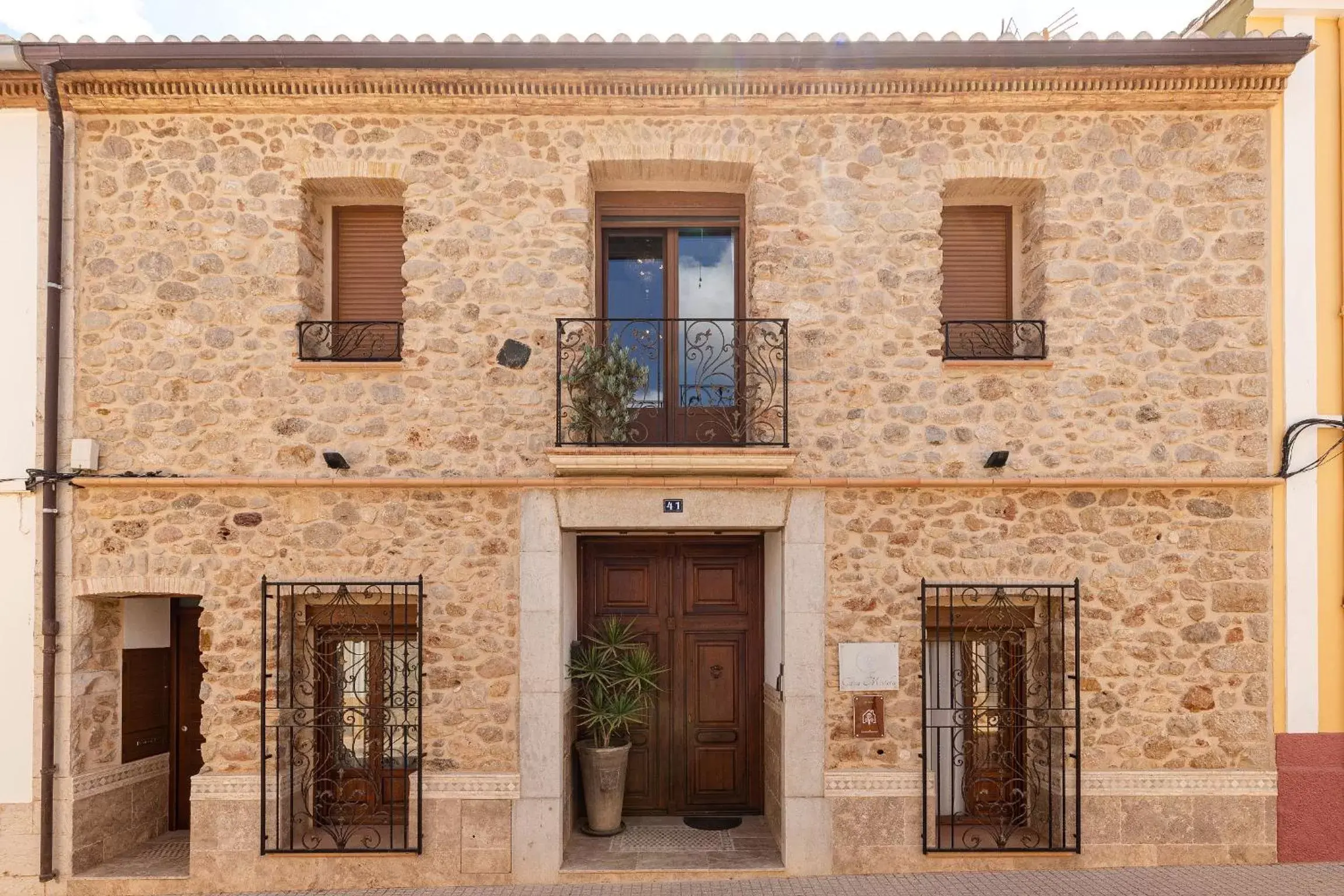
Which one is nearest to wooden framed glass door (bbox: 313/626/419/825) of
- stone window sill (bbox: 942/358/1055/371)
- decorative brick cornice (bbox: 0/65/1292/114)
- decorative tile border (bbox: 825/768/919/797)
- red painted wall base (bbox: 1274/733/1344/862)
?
decorative tile border (bbox: 825/768/919/797)

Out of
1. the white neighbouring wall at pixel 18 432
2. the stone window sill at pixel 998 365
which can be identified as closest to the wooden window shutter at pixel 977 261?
the stone window sill at pixel 998 365

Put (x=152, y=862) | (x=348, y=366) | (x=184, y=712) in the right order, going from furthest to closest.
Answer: (x=184, y=712), (x=152, y=862), (x=348, y=366)

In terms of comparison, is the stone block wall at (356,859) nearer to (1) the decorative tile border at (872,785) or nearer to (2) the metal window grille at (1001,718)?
(1) the decorative tile border at (872,785)

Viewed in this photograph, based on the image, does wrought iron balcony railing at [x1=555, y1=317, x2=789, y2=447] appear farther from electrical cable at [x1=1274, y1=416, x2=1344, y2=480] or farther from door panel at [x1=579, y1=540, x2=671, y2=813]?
electrical cable at [x1=1274, y1=416, x2=1344, y2=480]

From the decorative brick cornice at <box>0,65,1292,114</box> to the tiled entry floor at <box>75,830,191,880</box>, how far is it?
6068 mm

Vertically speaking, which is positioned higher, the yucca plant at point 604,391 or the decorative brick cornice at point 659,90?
the decorative brick cornice at point 659,90

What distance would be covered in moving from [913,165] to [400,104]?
4.19 metres

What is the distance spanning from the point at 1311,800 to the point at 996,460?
3.62 metres

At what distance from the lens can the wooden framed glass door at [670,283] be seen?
7020mm

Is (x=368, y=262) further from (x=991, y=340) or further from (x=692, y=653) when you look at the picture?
(x=991, y=340)

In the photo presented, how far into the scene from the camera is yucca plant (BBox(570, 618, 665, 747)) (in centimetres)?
689

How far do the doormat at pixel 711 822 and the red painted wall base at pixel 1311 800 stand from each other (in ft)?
14.1

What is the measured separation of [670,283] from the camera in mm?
7203

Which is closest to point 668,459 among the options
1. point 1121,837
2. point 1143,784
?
point 1143,784
